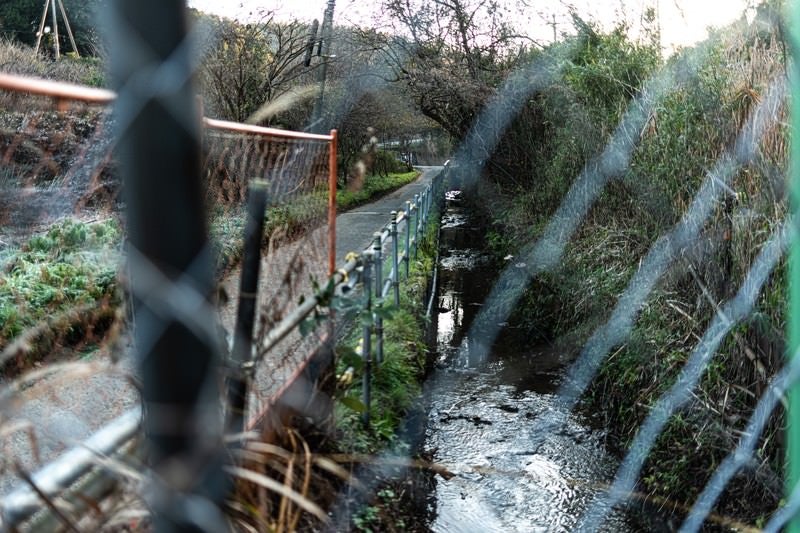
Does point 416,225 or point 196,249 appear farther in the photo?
point 416,225

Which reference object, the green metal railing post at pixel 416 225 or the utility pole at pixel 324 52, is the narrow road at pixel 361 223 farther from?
the utility pole at pixel 324 52

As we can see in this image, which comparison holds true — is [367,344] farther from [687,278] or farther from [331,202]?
[687,278]

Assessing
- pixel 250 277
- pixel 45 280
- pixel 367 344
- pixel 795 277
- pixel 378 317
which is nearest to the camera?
pixel 795 277

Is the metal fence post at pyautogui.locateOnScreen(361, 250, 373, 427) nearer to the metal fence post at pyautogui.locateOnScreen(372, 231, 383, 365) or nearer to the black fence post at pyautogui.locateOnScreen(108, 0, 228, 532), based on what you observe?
the metal fence post at pyautogui.locateOnScreen(372, 231, 383, 365)

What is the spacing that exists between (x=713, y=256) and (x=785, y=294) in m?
0.90

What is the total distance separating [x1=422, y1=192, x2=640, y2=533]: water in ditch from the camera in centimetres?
372

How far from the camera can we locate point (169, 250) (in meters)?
0.46

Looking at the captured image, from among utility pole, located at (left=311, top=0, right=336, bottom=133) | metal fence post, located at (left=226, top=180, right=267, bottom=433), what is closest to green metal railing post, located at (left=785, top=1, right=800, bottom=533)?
metal fence post, located at (left=226, top=180, right=267, bottom=433)

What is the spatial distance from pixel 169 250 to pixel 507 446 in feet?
14.2

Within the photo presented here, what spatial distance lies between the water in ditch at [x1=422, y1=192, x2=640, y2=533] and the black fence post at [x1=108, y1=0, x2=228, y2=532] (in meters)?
3.21

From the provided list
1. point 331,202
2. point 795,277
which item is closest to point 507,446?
point 331,202

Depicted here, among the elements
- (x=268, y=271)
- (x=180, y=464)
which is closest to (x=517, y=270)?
(x=268, y=271)

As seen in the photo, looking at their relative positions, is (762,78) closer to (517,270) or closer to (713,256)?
(713,256)

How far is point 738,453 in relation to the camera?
320cm
